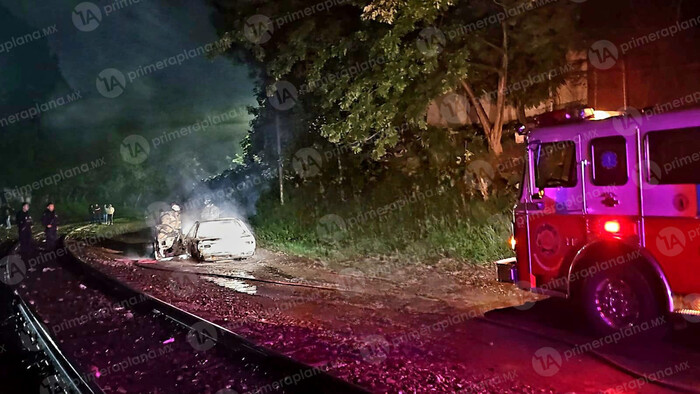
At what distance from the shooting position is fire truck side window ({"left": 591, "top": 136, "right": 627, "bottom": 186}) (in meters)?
6.56

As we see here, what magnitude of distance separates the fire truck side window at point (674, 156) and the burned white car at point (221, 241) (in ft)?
38.0

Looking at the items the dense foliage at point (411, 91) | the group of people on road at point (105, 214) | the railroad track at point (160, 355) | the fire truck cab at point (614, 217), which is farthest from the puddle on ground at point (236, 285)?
the group of people on road at point (105, 214)

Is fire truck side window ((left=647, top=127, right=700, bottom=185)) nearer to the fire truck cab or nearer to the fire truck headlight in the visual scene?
the fire truck cab

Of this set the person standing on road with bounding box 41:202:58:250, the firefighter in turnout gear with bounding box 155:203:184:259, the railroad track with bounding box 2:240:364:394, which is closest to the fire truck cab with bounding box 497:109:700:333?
the railroad track with bounding box 2:240:364:394

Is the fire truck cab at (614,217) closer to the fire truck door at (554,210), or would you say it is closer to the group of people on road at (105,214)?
the fire truck door at (554,210)

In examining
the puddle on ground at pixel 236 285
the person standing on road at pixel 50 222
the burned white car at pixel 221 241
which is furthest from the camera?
the person standing on road at pixel 50 222

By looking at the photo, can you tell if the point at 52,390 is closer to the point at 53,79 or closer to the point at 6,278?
the point at 6,278

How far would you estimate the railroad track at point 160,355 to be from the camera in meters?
6.05

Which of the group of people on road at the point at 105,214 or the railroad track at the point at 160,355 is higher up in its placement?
the group of people on road at the point at 105,214

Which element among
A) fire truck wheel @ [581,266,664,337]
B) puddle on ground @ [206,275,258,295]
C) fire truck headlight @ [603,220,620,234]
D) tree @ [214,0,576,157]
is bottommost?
puddle on ground @ [206,275,258,295]

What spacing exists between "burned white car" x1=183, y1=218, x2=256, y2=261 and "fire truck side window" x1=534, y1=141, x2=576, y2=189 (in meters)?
10.1

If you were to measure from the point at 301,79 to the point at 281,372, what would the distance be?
12841mm

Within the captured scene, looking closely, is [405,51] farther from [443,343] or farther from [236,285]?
[443,343]

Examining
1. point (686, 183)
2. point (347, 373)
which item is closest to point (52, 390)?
point (347, 373)
